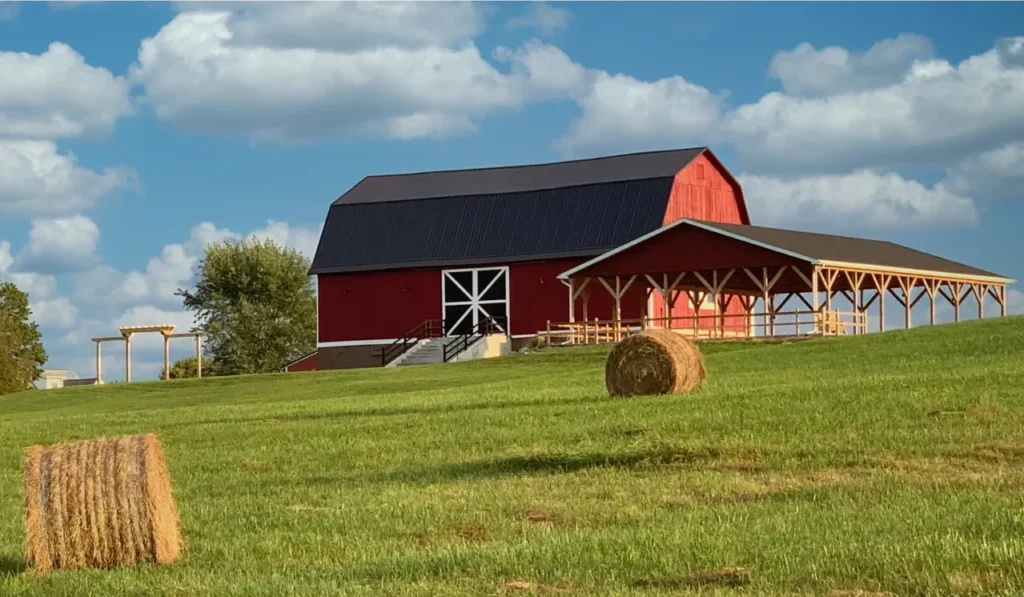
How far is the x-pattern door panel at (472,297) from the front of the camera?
53.2 m

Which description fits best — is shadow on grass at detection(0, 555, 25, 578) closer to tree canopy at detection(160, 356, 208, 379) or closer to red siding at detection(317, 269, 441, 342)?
red siding at detection(317, 269, 441, 342)

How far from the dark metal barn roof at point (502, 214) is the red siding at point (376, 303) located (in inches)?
19.4

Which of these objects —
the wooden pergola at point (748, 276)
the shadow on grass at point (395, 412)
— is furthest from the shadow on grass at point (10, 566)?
the wooden pergola at point (748, 276)

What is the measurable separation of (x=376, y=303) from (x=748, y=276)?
50.5 ft

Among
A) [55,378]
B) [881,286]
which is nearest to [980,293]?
[881,286]

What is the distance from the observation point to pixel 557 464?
15883 millimetres

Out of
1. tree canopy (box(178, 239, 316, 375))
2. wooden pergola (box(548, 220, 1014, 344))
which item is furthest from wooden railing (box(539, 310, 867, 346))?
tree canopy (box(178, 239, 316, 375))

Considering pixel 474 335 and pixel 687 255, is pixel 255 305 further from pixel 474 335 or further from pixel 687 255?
pixel 687 255

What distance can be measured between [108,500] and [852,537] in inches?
212

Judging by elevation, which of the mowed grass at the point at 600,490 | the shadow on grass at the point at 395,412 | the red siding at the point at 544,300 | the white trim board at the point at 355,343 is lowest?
the mowed grass at the point at 600,490

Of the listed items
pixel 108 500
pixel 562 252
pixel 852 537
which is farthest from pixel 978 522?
pixel 562 252

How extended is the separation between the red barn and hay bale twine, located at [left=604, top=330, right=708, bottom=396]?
26776 mm

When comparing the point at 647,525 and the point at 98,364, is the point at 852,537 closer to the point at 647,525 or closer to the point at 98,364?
the point at 647,525

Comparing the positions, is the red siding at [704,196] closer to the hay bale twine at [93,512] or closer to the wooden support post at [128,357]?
the wooden support post at [128,357]
